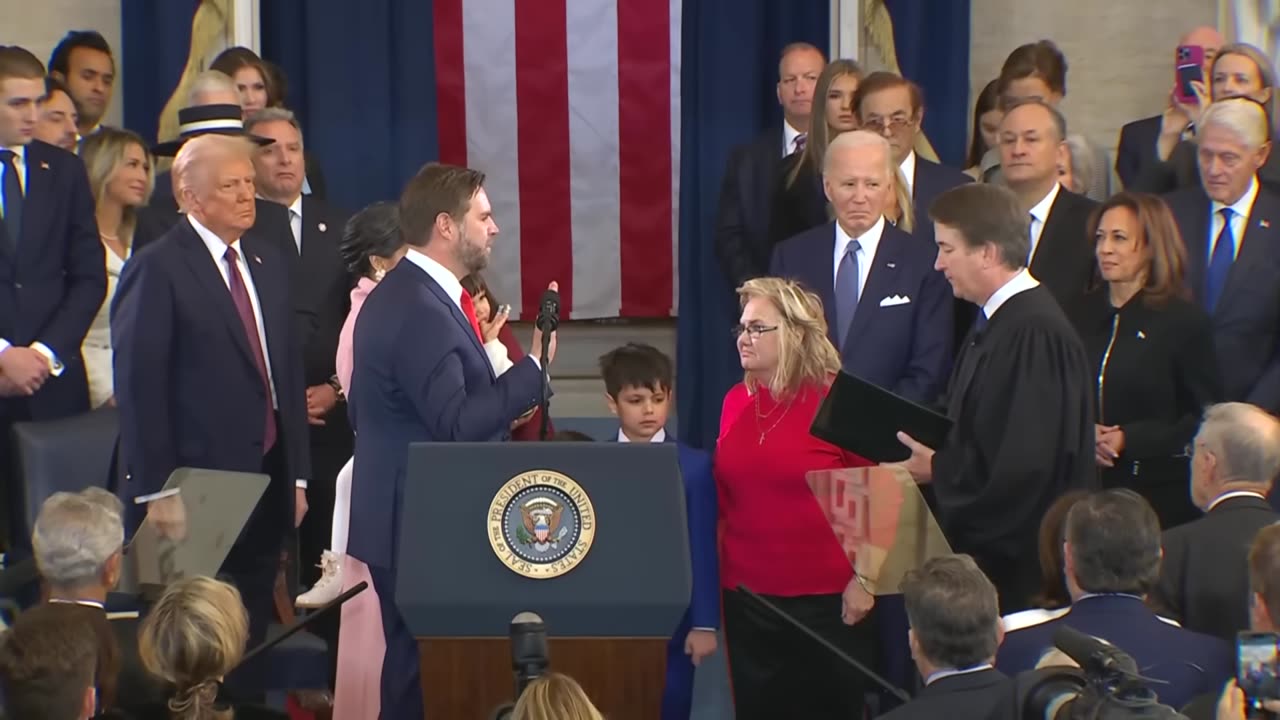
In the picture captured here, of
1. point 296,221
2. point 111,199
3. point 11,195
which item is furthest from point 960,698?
point 111,199

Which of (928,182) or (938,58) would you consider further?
(938,58)

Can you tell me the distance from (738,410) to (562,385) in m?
2.95

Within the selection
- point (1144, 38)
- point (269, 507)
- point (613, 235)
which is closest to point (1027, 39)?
point (1144, 38)

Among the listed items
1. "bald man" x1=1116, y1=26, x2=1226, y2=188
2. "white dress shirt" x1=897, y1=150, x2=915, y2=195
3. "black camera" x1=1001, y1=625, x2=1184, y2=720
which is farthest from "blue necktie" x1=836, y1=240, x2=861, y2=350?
"black camera" x1=1001, y1=625, x2=1184, y2=720

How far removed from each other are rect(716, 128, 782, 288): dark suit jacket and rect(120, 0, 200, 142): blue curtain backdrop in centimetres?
233

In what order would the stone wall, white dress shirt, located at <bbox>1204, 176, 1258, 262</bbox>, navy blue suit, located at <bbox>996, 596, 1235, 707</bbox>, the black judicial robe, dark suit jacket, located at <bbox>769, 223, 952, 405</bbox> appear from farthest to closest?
the stone wall < white dress shirt, located at <bbox>1204, 176, 1258, 262</bbox> < dark suit jacket, located at <bbox>769, 223, 952, 405</bbox> < the black judicial robe < navy blue suit, located at <bbox>996, 596, 1235, 707</bbox>

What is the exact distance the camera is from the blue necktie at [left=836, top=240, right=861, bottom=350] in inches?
217

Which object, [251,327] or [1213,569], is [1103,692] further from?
[251,327]

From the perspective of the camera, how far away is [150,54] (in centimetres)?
735

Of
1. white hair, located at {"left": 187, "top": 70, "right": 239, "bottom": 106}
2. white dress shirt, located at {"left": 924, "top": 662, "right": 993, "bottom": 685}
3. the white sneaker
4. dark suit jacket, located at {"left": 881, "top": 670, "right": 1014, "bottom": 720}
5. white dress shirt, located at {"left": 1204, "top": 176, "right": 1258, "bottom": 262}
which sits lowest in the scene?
the white sneaker

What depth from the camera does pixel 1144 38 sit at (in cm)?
764

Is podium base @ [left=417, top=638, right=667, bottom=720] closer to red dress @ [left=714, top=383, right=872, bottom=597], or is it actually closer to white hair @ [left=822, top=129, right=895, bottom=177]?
red dress @ [left=714, top=383, right=872, bottom=597]

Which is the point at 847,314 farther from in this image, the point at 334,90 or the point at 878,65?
the point at 334,90

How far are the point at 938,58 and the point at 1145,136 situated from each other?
1.03 m
